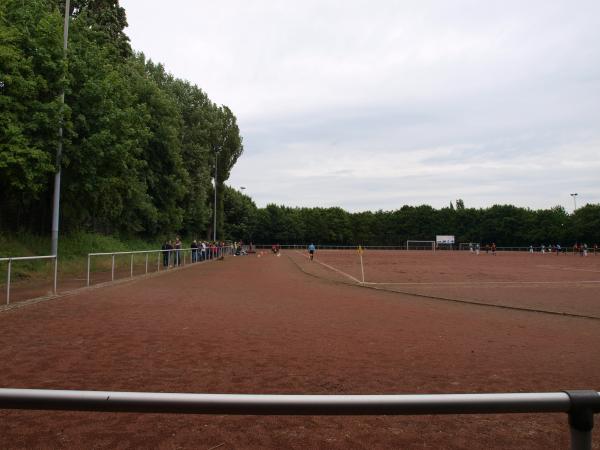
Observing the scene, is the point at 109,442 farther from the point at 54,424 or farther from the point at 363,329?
the point at 363,329

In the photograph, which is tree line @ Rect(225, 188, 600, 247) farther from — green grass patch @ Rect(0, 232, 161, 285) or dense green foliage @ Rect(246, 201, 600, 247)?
green grass patch @ Rect(0, 232, 161, 285)

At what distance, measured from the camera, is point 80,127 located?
20.1 m

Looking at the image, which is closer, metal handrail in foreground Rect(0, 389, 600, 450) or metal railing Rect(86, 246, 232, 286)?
metal handrail in foreground Rect(0, 389, 600, 450)

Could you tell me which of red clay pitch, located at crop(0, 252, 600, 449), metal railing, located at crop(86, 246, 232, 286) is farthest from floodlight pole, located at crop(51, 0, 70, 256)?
red clay pitch, located at crop(0, 252, 600, 449)

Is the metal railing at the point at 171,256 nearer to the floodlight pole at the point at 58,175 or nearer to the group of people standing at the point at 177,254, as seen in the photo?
the group of people standing at the point at 177,254

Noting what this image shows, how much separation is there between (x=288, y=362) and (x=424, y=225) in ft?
413

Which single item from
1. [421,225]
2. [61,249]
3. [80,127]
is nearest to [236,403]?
[80,127]

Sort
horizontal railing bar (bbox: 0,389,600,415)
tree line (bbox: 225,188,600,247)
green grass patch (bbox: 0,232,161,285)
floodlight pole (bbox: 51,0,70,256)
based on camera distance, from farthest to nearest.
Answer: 1. tree line (bbox: 225,188,600,247)
2. floodlight pole (bbox: 51,0,70,256)
3. green grass patch (bbox: 0,232,161,285)
4. horizontal railing bar (bbox: 0,389,600,415)

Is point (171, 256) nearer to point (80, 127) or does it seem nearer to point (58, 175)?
point (80, 127)

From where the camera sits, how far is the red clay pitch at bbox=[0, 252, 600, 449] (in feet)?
13.2

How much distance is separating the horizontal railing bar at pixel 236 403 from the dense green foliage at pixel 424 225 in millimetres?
97843

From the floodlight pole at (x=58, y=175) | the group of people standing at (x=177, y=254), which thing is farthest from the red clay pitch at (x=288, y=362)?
the group of people standing at (x=177, y=254)

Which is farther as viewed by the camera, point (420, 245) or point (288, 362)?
point (420, 245)

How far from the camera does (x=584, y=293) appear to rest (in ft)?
50.5
